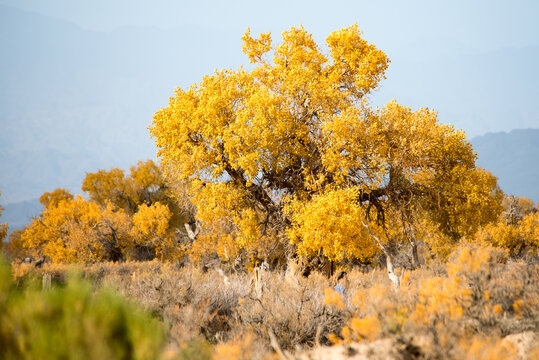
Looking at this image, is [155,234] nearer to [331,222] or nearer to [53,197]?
[53,197]

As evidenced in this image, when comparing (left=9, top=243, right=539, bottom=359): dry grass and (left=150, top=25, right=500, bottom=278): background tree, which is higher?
(left=150, top=25, right=500, bottom=278): background tree

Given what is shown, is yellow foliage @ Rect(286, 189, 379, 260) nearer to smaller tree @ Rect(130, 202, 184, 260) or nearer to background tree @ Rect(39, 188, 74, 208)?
smaller tree @ Rect(130, 202, 184, 260)

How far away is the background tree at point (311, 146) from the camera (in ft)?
42.1

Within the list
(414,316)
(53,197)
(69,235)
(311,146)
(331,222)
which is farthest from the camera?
(53,197)

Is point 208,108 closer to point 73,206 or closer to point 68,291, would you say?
point 68,291

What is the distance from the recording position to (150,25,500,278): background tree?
1283cm

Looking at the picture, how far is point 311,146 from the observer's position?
14.3 metres

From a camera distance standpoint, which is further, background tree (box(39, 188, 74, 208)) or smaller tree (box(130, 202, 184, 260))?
background tree (box(39, 188, 74, 208))

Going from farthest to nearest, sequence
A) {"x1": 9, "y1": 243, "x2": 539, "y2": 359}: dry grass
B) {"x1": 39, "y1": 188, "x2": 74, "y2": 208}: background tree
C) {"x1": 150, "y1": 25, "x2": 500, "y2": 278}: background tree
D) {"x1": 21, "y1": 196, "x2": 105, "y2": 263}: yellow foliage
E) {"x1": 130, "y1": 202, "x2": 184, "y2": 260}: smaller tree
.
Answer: {"x1": 39, "y1": 188, "x2": 74, "y2": 208}: background tree → {"x1": 130, "y1": 202, "x2": 184, "y2": 260}: smaller tree → {"x1": 21, "y1": 196, "x2": 105, "y2": 263}: yellow foliage → {"x1": 150, "y1": 25, "x2": 500, "y2": 278}: background tree → {"x1": 9, "y1": 243, "x2": 539, "y2": 359}: dry grass

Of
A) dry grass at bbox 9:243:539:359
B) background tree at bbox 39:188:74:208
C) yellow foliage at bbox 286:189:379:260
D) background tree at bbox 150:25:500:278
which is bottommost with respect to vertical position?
dry grass at bbox 9:243:539:359

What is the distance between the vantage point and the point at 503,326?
19.2ft

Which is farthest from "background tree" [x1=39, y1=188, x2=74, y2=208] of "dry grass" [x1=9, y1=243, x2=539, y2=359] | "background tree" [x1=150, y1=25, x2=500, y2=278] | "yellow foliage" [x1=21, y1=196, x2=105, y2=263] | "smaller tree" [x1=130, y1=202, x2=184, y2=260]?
"dry grass" [x1=9, y1=243, x2=539, y2=359]

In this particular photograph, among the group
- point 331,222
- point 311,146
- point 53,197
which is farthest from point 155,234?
point 331,222

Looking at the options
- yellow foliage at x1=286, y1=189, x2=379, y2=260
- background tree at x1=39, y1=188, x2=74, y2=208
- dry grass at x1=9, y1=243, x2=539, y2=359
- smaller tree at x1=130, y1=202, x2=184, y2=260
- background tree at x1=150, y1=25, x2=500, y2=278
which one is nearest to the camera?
dry grass at x1=9, y1=243, x2=539, y2=359
